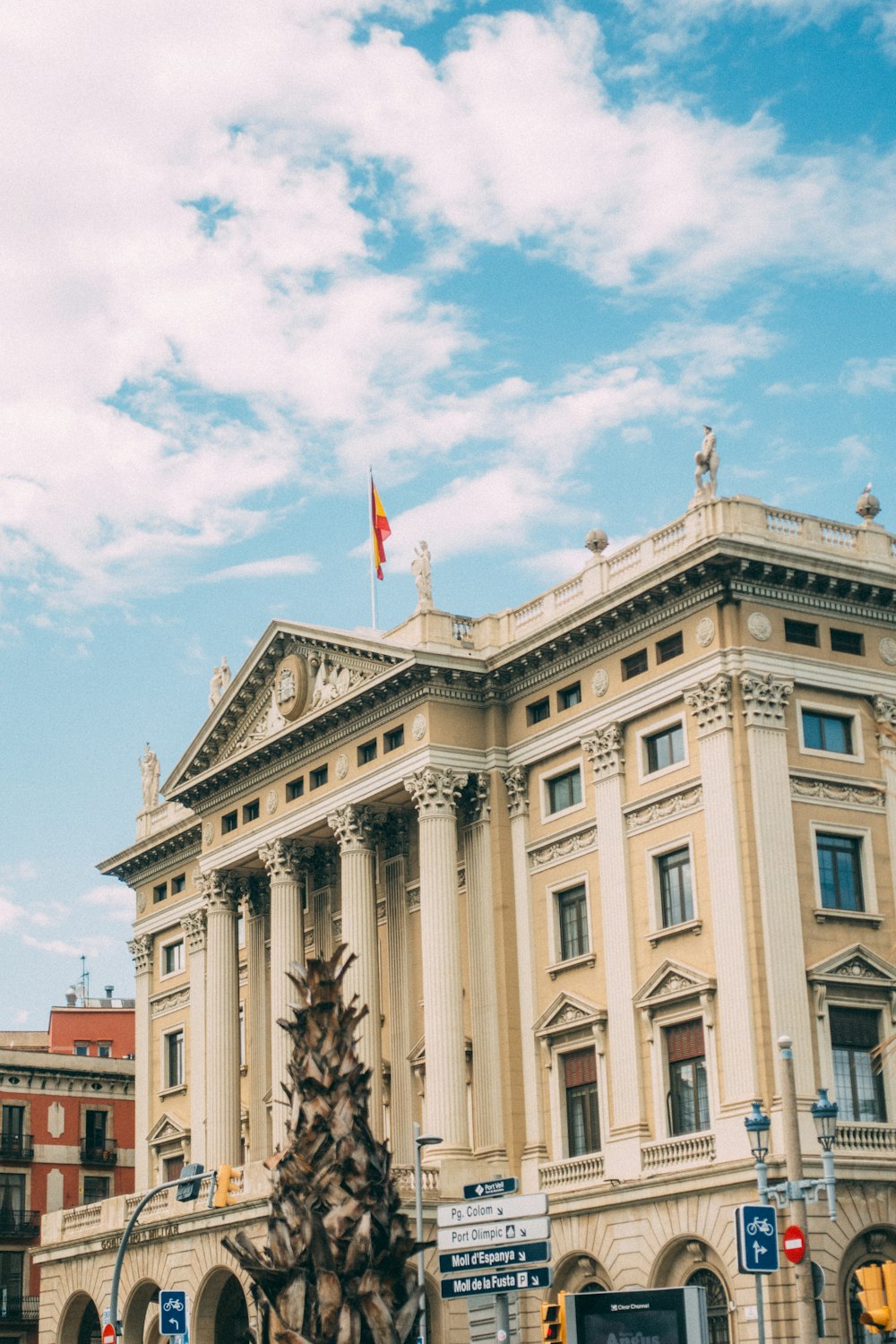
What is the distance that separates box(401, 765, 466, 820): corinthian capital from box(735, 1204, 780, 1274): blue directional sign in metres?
26.9

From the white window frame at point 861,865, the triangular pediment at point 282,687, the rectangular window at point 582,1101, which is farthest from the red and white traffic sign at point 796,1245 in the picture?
the triangular pediment at point 282,687

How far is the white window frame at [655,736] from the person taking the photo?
55.0 m

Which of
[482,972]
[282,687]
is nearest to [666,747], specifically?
[482,972]

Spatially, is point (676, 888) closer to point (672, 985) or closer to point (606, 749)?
point (672, 985)

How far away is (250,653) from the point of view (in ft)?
231

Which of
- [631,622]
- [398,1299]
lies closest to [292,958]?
[631,622]

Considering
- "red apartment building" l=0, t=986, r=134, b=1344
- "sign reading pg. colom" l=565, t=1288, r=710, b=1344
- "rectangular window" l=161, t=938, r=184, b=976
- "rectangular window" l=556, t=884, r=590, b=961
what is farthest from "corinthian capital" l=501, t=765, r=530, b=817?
"red apartment building" l=0, t=986, r=134, b=1344

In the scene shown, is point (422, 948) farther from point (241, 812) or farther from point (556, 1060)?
point (241, 812)

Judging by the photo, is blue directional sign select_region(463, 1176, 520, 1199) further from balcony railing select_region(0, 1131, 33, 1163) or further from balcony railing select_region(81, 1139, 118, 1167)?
balcony railing select_region(81, 1139, 118, 1167)

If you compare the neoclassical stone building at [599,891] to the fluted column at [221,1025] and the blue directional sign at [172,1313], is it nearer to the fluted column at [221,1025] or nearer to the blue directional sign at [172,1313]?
the fluted column at [221,1025]

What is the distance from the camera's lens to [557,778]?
199 feet

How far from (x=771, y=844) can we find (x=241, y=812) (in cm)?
2538

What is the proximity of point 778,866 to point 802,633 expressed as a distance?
683 centimetres

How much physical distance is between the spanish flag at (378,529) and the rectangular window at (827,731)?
763 inches
